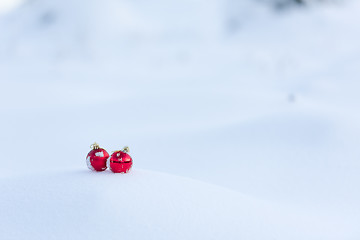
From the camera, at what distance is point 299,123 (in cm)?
511

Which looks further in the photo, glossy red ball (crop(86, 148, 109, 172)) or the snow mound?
glossy red ball (crop(86, 148, 109, 172))

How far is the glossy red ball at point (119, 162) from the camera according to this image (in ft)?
8.38

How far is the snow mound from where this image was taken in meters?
2.24

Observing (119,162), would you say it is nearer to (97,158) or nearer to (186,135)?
(97,158)

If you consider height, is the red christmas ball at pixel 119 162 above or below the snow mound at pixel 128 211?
above

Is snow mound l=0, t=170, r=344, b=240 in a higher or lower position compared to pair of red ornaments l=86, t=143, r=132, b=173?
lower

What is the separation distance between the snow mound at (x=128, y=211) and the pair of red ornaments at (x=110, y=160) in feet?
0.14

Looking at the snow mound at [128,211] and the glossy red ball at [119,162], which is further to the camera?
the glossy red ball at [119,162]

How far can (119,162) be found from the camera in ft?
8.41

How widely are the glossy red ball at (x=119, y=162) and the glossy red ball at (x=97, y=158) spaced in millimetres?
51

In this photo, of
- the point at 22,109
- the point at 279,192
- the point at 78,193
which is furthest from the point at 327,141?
the point at 22,109

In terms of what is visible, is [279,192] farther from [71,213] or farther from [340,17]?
[340,17]

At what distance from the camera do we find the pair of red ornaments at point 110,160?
256cm

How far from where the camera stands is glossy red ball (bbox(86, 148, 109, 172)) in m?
2.59
